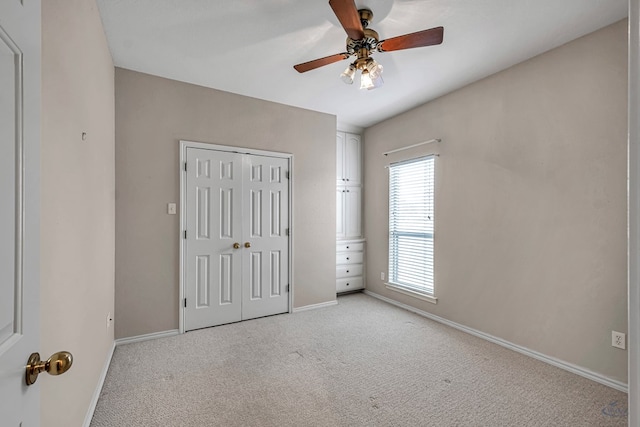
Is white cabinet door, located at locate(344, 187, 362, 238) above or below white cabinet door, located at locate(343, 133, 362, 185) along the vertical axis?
below

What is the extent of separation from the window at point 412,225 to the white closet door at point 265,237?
1.49 m

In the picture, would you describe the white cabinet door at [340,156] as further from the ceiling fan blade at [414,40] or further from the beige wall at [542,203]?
the ceiling fan blade at [414,40]

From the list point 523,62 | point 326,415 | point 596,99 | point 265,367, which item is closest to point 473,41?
point 523,62

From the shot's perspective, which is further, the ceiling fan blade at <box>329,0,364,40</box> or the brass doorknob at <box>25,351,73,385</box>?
the ceiling fan blade at <box>329,0,364,40</box>

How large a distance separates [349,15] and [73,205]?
180 centimetres

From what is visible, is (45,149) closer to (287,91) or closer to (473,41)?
(287,91)

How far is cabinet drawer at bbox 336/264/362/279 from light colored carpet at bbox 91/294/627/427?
1357 millimetres

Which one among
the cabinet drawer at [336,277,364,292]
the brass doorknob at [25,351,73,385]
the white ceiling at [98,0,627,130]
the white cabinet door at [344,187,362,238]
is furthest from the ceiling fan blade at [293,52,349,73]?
the cabinet drawer at [336,277,364,292]

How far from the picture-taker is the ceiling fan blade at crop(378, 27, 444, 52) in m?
1.91

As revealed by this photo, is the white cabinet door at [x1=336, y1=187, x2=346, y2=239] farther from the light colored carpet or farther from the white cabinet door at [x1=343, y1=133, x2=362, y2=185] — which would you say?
the light colored carpet

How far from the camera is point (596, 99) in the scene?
2.26 m

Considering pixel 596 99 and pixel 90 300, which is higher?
pixel 596 99

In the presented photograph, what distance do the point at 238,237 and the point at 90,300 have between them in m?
1.65

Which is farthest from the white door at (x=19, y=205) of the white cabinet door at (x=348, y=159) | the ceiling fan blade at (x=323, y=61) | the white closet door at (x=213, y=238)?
the white cabinet door at (x=348, y=159)
